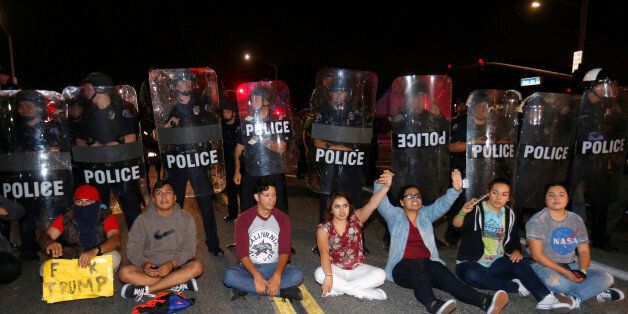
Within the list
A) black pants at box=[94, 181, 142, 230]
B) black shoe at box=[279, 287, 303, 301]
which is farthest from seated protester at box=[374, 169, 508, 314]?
black pants at box=[94, 181, 142, 230]

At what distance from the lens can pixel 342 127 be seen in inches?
216

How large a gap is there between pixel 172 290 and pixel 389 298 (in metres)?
2.04

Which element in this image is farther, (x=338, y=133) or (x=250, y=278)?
(x=338, y=133)

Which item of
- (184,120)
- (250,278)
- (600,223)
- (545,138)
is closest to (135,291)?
(250,278)

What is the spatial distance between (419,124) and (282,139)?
1706 millimetres

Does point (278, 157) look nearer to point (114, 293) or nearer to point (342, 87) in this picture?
point (342, 87)

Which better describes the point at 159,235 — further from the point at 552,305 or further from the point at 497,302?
the point at 552,305

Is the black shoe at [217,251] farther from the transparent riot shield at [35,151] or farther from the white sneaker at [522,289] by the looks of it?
the white sneaker at [522,289]

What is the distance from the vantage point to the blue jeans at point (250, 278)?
411 cm

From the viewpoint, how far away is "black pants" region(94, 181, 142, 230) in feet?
17.8

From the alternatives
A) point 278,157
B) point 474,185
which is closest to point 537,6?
point 474,185

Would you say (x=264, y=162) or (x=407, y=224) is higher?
(x=264, y=162)

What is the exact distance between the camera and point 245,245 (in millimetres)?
4262

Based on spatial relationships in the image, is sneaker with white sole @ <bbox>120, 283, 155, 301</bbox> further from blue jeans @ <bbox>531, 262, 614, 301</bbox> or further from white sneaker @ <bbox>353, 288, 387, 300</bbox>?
blue jeans @ <bbox>531, 262, 614, 301</bbox>
